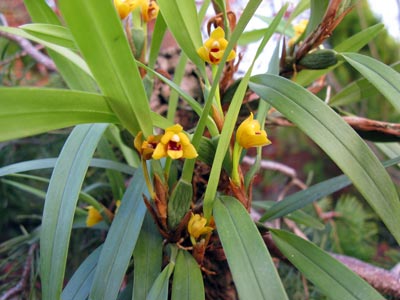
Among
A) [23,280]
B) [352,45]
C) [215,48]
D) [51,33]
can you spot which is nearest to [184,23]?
[215,48]

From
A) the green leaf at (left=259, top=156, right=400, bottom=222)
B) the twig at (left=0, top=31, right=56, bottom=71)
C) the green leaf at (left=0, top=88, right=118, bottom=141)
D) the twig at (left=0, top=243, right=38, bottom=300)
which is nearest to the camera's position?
the green leaf at (left=0, top=88, right=118, bottom=141)

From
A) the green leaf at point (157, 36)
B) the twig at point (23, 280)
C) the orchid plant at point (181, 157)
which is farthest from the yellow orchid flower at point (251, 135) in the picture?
the twig at point (23, 280)

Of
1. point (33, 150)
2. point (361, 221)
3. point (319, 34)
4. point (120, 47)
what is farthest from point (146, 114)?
point (361, 221)

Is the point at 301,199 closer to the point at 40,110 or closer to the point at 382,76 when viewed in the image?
the point at 382,76

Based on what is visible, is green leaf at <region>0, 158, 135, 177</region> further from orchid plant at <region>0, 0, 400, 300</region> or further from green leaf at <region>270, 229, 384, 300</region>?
green leaf at <region>270, 229, 384, 300</region>

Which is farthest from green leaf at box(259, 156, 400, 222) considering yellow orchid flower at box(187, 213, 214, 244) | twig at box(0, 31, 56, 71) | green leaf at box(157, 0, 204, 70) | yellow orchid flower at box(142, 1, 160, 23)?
twig at box(0, 31, 56, 71)

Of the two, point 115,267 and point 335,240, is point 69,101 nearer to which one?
point 115,267
